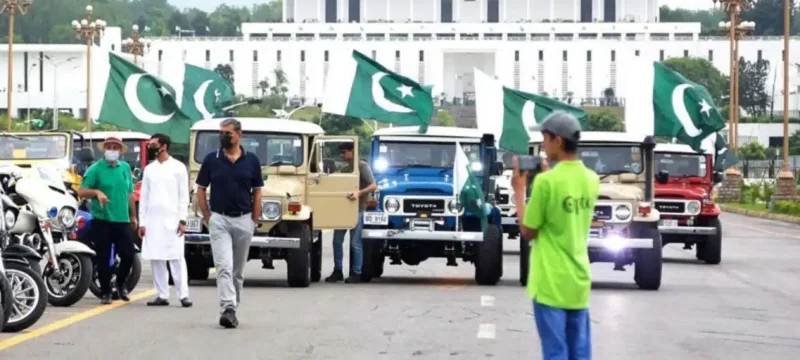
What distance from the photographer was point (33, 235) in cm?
1647

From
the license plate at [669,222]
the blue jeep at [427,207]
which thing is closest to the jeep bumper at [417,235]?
the blue jeep at [427,207]

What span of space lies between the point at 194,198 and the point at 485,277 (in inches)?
144

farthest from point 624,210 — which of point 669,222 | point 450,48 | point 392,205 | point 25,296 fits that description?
point 450,48

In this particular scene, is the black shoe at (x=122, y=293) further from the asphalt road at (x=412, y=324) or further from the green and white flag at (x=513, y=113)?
the green and white flag at (x=513, y=113)

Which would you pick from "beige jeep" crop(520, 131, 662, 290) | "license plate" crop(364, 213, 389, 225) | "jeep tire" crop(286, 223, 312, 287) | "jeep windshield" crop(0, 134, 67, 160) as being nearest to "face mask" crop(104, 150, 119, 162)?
"jeep tire" crop(286, 223, 312, 287)

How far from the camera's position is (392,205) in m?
22.4

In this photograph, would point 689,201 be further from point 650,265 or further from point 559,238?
point 559,238

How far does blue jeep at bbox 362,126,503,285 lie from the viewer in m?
21.9

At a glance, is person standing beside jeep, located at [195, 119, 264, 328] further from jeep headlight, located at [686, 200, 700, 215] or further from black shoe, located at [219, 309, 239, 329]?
jeep headlight, located at [686, 200, 700, 215]

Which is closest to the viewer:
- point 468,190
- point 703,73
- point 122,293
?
point 122,293

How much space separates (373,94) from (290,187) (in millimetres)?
5703

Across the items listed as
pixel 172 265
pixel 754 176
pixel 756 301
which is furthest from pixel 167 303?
pixel 754 176

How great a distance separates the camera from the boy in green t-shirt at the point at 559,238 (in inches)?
366

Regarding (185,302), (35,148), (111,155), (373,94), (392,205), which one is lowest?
(185,302)
